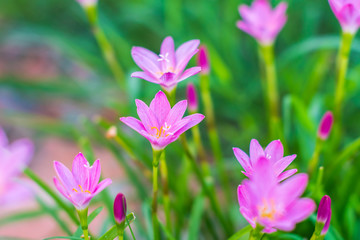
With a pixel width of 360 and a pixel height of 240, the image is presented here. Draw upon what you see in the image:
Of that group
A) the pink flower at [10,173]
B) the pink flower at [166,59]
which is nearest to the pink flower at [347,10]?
the pink flower at [166,59]

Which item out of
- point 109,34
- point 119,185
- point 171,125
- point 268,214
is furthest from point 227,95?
point 268,214

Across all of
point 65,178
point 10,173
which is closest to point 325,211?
point 65,178

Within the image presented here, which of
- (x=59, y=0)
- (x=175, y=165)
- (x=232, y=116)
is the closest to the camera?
(x=175, y=165)

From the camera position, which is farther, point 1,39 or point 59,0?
point 59,0

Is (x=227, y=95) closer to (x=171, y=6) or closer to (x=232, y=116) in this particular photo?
(x=232, y=116)

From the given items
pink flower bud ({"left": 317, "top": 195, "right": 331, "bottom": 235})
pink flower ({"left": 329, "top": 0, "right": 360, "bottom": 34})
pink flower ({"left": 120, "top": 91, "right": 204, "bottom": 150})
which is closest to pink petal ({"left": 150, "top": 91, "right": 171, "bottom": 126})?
pink flower ({"left": 120, "top": 91, "right": 204, "bottom": 150})

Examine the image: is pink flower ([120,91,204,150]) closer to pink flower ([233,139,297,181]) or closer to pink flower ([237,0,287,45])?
pink flower ([233,139,297,181])
